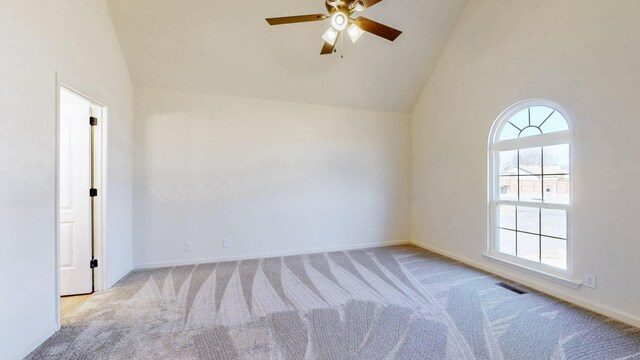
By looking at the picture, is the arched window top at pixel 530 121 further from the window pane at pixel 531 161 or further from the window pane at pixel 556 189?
the window pane at pixel 556 189

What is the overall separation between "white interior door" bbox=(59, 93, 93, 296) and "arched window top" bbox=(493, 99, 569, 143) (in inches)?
201

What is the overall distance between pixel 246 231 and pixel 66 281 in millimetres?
2127

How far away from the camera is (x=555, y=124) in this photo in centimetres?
310

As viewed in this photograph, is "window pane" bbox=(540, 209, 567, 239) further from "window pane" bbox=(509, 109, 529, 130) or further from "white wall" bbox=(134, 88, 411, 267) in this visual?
"white wall" bbox=(134, 88, 411, 267)

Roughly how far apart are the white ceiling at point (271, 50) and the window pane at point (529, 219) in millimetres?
2601

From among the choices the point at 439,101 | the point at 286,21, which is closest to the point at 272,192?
the point at 286,21

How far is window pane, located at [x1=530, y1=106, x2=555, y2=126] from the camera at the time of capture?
319cm

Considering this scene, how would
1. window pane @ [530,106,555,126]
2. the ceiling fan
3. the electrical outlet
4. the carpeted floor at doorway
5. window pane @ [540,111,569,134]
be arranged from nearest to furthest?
the carpeted floor at doorway < the ceiling fan < the electrical outlet < window pane @ [540,111,569,134] < window pane @ [530,106,555,126]

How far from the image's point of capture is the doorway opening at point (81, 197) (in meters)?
3.02

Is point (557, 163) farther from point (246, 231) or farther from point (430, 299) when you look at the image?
point (246, 231)

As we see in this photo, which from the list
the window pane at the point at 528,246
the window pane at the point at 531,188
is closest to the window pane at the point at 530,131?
the window pane at the point at 531,188

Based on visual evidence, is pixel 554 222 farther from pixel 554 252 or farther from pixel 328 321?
pixel 328 321

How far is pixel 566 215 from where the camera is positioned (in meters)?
3.01

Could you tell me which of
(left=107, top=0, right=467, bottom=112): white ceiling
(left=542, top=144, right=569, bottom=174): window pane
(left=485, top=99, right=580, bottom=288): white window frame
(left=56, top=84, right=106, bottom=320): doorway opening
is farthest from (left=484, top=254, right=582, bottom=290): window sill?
(left=56, top=84, right=106, bottom=320): doorway opening
